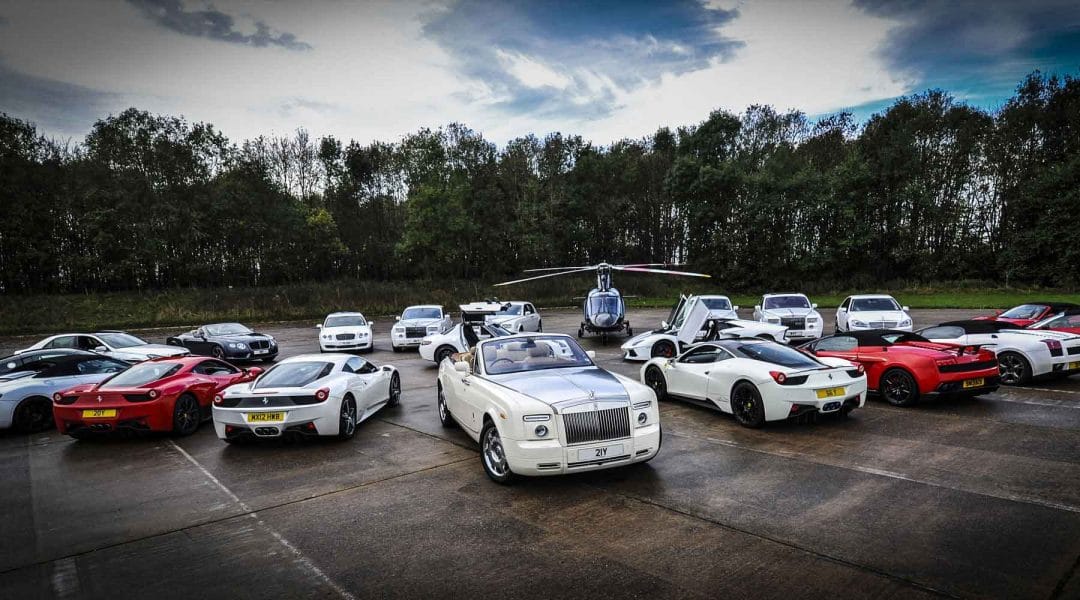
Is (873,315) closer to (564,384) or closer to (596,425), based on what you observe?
(564,384)

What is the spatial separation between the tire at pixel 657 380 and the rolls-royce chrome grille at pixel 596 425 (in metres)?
4.99

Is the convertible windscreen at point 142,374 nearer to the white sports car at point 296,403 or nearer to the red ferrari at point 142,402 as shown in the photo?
the red ferrari at point 142,402

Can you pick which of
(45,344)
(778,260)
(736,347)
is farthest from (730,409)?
(778,260)

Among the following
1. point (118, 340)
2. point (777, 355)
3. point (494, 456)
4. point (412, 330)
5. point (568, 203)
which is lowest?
point (494, 456)

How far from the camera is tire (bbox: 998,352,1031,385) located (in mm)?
11344

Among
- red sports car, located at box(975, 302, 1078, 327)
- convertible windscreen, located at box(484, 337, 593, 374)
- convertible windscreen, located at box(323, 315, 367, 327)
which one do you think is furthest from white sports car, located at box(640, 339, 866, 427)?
convertible windscreen, located at box(323, 315, 367, 327)

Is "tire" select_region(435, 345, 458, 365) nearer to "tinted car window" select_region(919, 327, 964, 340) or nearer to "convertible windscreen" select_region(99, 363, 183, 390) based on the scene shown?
"convertible windscreen" select_region(99, 363, 183, 390)

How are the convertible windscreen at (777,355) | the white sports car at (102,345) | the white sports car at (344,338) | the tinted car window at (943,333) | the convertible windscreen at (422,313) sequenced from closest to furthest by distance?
the convertible windscreen at (777,355) → the tinted car window at (943,333) → the white sports car at (102,345) → the white sports car at (344,338) → the convertible windscreen at (422,313)

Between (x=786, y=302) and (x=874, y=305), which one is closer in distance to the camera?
(x=874, y=305)

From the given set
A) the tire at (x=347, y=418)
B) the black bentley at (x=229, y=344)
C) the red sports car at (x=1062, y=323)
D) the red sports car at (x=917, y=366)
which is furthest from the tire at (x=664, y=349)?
the black bentley at (x=229, y=344)

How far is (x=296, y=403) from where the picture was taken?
8.23 m

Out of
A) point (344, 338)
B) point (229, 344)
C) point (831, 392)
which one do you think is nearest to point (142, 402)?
point (831, 392)

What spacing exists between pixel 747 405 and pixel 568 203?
Answer: 55.9 metres

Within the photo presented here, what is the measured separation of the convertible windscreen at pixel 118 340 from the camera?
1697 cm
